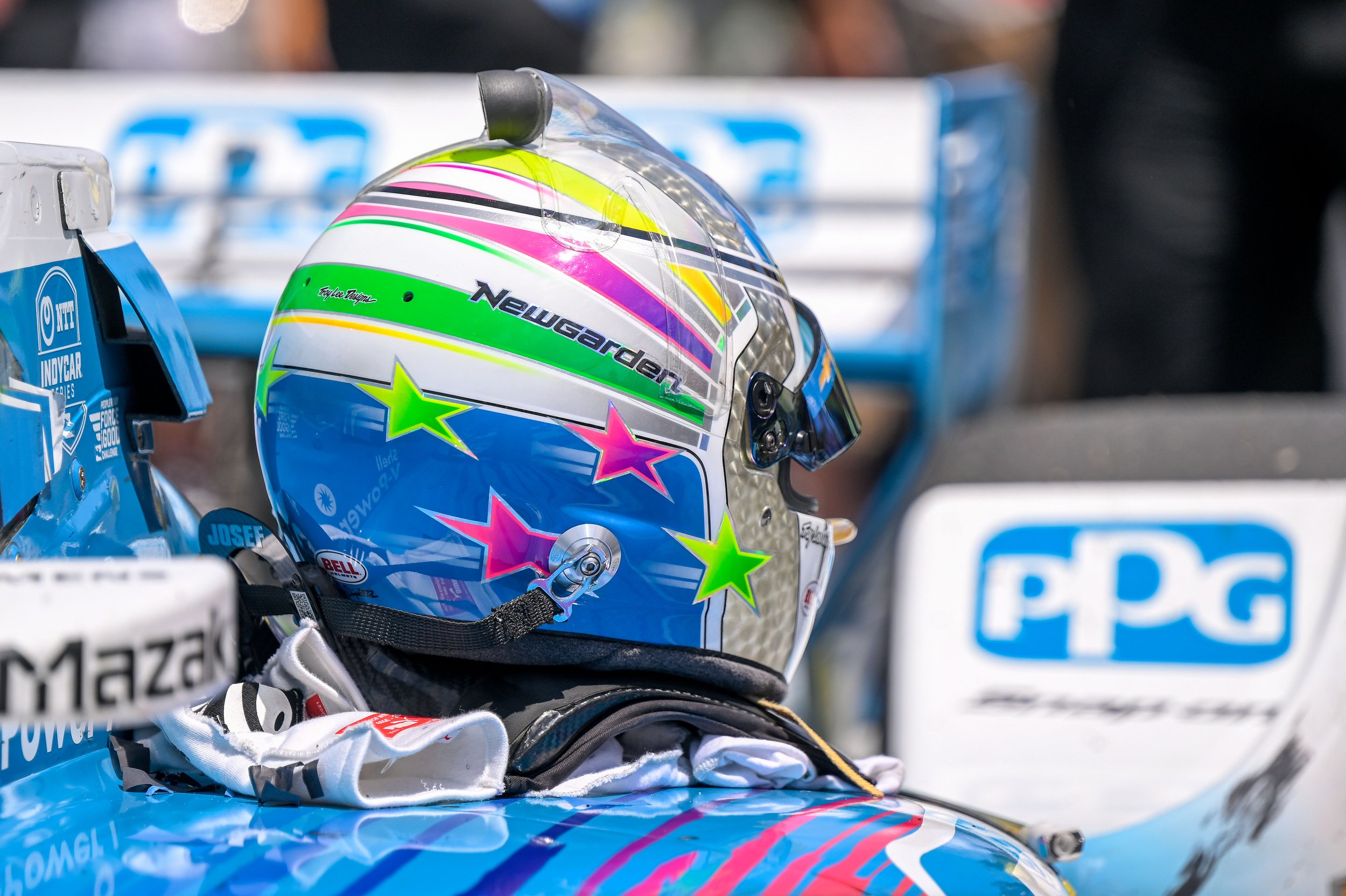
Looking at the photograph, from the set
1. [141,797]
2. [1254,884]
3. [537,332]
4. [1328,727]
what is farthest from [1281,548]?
[141,797]

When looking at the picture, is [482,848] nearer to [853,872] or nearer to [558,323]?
[853,872]

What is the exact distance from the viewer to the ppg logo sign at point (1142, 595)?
2.00 metres

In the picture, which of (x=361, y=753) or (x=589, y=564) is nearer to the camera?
(x=361, y=753)

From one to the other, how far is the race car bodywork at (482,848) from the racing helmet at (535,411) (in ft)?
0.58

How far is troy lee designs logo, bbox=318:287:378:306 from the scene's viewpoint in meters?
1.19

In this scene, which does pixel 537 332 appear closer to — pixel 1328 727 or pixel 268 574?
pixel 268 574

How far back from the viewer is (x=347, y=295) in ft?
3.95

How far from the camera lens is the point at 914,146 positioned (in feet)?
10.3

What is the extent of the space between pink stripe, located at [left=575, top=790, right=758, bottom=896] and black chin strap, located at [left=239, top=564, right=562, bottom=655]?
0.20 m

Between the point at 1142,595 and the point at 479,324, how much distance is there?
1245 millimetres

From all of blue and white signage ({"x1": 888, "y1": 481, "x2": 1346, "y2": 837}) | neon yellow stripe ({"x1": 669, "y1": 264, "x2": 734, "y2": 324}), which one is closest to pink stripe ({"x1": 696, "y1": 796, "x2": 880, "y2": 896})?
neon yellow stripe ({"x1": 669, "y1": 264, "x2": 734, "y2": 324})

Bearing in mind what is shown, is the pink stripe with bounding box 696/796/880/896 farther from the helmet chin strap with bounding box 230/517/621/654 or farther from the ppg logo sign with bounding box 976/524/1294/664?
the ppg logo sign with bounding box 976/524/1294/664

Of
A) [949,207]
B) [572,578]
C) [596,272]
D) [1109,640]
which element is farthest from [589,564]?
[949,207]

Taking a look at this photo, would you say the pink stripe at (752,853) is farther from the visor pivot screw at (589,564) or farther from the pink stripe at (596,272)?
the pink stripe at (596,272)
